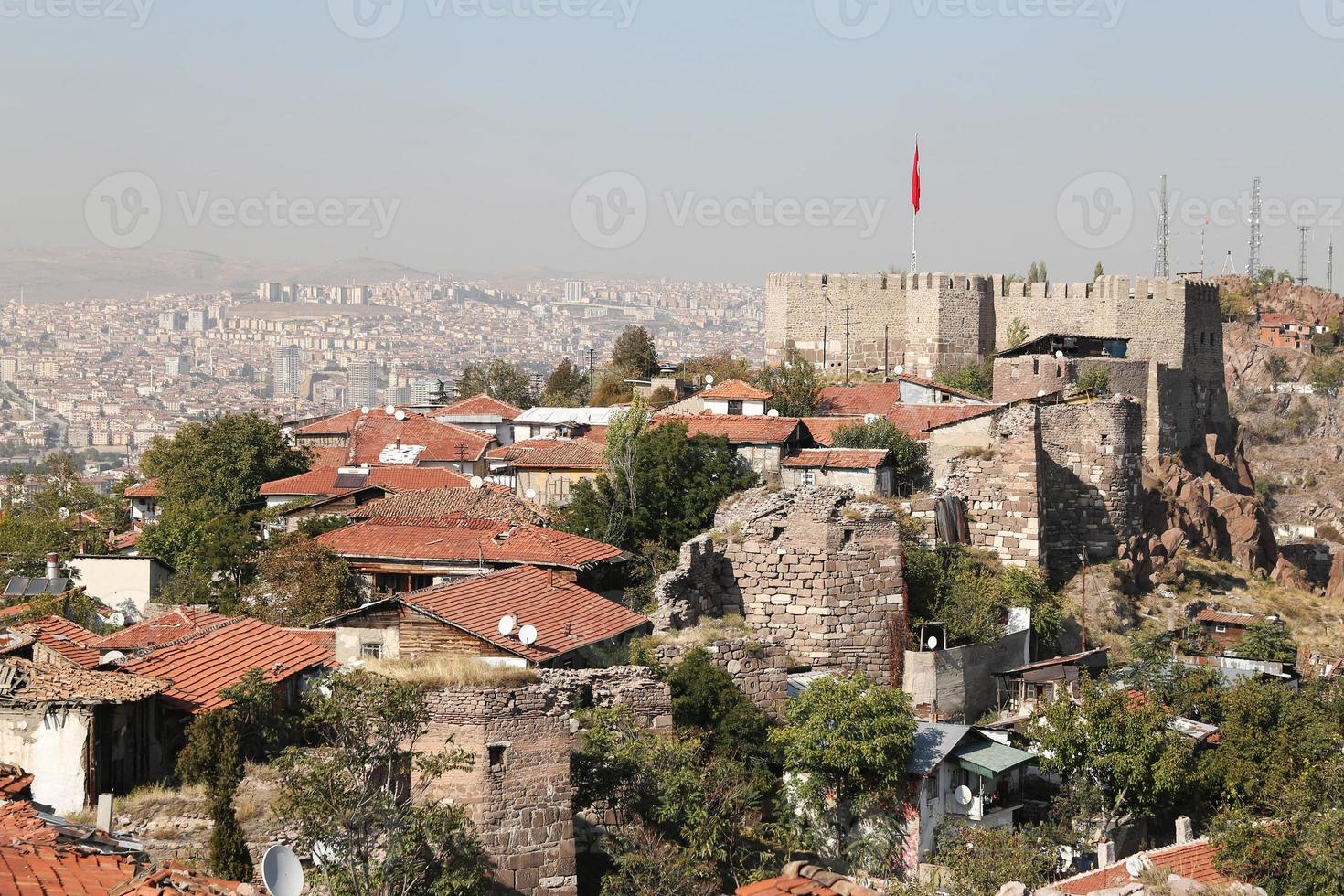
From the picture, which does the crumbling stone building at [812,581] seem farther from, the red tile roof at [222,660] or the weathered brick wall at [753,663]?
the red tile roof at [222,660]

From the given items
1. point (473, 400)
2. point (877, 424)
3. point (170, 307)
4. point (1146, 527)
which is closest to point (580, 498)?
point (877, 424)

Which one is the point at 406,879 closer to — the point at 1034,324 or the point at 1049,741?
the point at 1049,741

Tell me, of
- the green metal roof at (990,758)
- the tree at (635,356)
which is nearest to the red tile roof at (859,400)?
the tree at (635,356)

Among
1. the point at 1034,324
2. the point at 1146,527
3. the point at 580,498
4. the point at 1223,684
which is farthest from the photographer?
the point at 1034,324

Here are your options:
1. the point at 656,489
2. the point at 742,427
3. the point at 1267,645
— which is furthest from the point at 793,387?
the point at 1267,645

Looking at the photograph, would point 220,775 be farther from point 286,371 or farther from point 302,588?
point 286,371

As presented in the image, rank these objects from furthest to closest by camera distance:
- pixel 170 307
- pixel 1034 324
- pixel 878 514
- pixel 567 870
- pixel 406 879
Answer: pixel 170 307 → pixel 1034 324 → pixel 878 514 → pixel 567 870 → pixel 406 879

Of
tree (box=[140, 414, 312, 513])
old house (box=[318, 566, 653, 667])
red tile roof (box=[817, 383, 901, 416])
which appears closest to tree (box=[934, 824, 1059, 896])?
old house (box=[318, 566, 653, 667])
